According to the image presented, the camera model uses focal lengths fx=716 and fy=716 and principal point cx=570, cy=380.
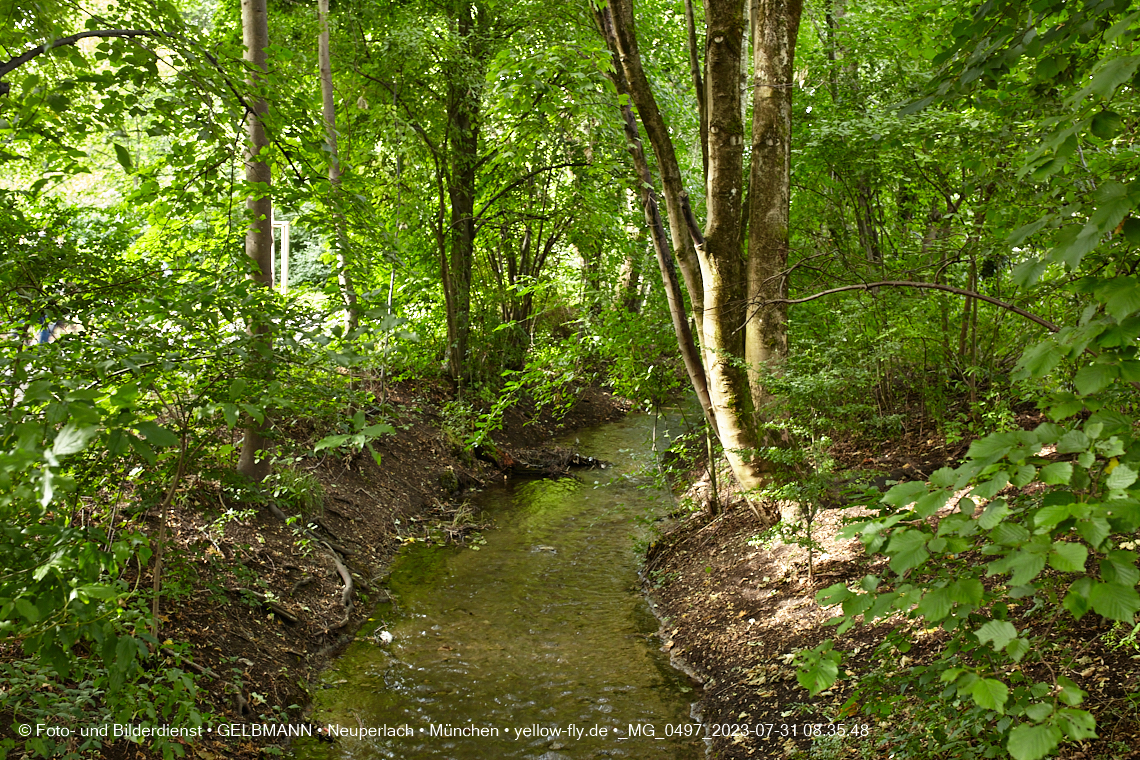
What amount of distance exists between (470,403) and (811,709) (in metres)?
8.32

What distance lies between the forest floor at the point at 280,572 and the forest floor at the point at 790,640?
2.69m

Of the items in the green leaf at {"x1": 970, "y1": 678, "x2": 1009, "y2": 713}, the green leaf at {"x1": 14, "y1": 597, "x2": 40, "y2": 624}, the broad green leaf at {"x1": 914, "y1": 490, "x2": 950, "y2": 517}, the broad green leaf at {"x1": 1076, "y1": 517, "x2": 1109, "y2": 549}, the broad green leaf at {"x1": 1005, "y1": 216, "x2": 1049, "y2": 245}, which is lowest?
the green leaf at {"x1": 970, "y1": 678, "x2": 1009, "y2": 713}

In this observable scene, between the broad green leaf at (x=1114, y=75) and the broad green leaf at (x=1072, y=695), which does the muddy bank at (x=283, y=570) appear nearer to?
the broad green leaf at (x=1072, y=695)

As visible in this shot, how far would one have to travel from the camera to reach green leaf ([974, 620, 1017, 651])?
1532 mm

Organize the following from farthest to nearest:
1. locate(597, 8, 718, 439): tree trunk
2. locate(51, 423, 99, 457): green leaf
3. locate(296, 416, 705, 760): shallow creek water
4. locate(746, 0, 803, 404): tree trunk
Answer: locate(597, 8, 718, 439): tree trunk
locate(746, 0, 803, 404): tree trunk
locate(296, 416, 705, 760): shallow creek water
locate(51, 423, 99, 457): green leaf

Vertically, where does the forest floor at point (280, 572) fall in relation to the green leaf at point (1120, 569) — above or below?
below

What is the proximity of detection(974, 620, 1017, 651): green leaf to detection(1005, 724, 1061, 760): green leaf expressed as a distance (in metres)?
0.17

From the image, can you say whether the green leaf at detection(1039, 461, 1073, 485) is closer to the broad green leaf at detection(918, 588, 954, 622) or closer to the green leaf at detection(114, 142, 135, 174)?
the broad green leaf at detection(918, 588, 954, 622)

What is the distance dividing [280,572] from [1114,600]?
19.0 ft

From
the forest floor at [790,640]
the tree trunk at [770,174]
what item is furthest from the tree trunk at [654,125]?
the forest floor at [790,640]

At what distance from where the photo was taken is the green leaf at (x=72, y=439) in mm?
1436

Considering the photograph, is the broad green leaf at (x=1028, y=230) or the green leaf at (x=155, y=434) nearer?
the green leaf at (x=155, y=434)

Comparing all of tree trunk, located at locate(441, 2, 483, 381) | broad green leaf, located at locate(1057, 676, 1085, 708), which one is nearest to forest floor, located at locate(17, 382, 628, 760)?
tree trunk, located at locate(441, 2, 483, 381)

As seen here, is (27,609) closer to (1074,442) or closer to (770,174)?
(1074,442)
